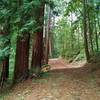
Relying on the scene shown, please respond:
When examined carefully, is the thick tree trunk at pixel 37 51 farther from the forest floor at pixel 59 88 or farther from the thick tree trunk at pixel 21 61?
the forest floor at pixel 59 88

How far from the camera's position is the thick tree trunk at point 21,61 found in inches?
392

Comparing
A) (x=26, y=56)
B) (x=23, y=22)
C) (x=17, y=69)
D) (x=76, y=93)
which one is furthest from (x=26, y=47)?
(x=76, y=93)

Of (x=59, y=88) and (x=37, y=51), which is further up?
(x=37, y=51)

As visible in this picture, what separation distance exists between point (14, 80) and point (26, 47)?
153 centimetres

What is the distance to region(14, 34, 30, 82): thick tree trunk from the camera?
9969 mm

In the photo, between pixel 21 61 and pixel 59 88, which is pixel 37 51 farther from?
pixel 59 88

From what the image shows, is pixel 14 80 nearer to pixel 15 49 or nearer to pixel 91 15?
pixel 15 49

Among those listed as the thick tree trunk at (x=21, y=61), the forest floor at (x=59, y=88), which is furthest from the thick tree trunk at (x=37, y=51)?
the forest floor at (x=59, y=88)

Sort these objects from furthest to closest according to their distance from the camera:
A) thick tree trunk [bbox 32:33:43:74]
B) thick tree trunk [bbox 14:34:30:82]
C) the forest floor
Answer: thick tree trunk [bbox 32:33:43:74]
thick tree trunk [bbox 14:34:30:82]
the forest floor

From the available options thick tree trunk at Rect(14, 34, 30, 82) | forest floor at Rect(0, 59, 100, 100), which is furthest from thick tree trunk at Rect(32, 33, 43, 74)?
forest floor at Rect(0, 59, 100, 100)

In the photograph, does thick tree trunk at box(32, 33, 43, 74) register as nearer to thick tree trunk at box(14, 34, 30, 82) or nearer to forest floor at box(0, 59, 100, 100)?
thick tree trunk at box(14, 34, 30, 82)

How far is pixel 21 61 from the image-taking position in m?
10.1

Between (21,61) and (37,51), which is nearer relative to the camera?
(21,61)

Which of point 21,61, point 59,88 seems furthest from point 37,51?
point 59,88
